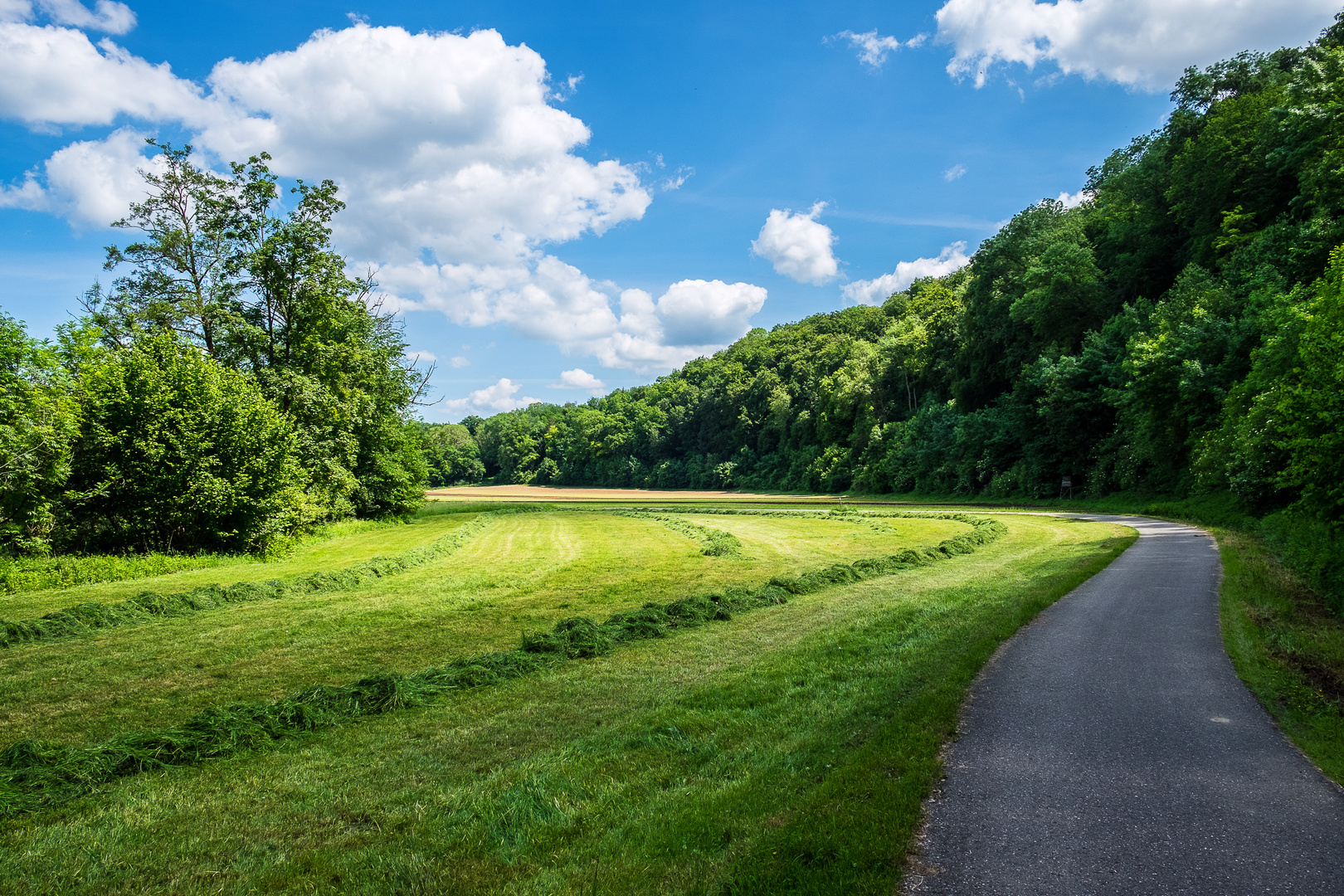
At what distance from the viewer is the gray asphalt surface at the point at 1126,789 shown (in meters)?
3.99

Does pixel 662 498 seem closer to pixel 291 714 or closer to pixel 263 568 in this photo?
pixel 263 568

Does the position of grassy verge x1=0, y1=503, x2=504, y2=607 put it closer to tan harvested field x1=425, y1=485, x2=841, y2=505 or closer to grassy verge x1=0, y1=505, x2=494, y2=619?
grassy verge x1=0, y1=505, x2=494, y2=619

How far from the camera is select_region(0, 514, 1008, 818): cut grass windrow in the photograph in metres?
5.75

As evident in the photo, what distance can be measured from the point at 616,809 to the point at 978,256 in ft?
216

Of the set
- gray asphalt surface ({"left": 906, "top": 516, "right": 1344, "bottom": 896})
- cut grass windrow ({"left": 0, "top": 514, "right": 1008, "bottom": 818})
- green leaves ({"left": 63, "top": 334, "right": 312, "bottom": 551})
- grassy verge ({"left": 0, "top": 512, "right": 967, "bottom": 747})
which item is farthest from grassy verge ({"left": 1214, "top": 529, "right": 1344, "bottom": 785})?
green leaves ({"left": 63, "top": 334, "right": 312, "bottom": 551})

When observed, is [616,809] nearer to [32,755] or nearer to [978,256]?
[32,755]

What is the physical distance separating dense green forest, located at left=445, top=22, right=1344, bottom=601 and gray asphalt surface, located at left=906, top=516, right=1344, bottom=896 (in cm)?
1116

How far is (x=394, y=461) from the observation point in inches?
1586

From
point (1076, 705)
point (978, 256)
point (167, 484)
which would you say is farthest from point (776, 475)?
point (1076, 705)

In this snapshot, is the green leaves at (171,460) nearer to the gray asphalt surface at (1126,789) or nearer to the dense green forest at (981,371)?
the dense green forest at (981,371)

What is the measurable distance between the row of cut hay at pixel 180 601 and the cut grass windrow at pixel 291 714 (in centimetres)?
646

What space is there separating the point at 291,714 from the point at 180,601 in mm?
8397

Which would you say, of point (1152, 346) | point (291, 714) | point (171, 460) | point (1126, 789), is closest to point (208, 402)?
point (171, 460)

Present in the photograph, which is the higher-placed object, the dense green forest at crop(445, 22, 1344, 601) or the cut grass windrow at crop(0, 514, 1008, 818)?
the dense green forest at crop(445, 22, 1344, 601)
